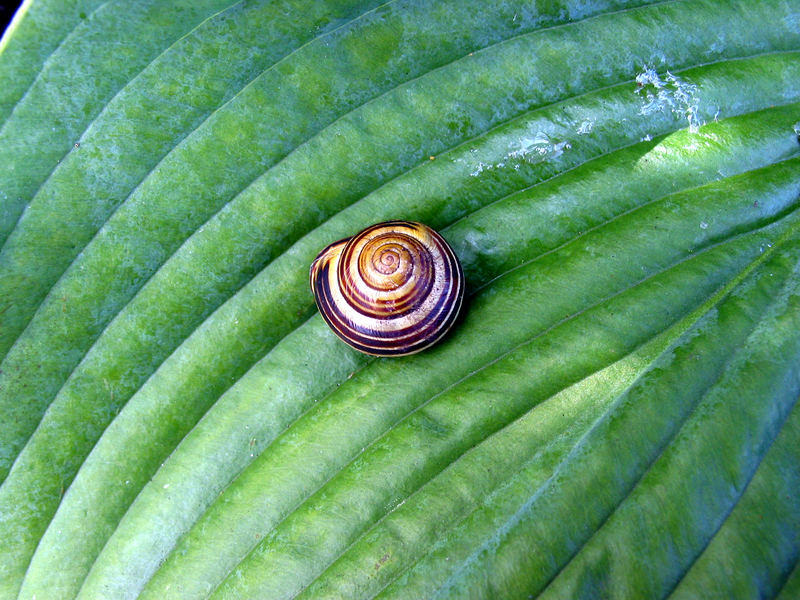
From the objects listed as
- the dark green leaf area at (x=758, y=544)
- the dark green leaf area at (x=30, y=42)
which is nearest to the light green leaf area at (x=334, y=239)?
the dark green leaf area at (x=30, y=42)

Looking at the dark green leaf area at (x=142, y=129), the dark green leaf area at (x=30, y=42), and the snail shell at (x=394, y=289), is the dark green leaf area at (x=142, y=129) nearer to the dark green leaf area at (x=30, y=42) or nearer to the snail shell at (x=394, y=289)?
the dark green leaf area at (x=30, y=42)

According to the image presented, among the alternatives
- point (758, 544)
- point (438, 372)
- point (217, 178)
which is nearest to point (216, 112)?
point (217, 178)

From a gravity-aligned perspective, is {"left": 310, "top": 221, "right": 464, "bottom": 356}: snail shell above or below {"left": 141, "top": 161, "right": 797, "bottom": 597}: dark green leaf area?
above

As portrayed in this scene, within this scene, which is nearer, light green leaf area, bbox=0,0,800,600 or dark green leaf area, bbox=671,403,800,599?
dark green leaf area, bbox=671,403,800,599

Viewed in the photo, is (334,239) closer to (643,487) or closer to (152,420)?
(152,420)

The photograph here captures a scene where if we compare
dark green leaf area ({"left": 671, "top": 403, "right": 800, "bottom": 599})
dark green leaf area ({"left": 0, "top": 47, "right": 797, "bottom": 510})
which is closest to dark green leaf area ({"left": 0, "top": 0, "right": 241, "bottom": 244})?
dark green leaf area ({"left": 0, "top": 47, "right": 797, "bottom": 510})

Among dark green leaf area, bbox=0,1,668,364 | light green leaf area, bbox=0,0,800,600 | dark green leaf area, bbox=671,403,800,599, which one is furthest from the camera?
dark green leaf area, bbox=0,1,668,364

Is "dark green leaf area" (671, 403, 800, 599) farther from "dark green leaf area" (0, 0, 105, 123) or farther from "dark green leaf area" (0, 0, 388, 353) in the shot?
"dark green leaf area" (0, 0, 105, 123)
